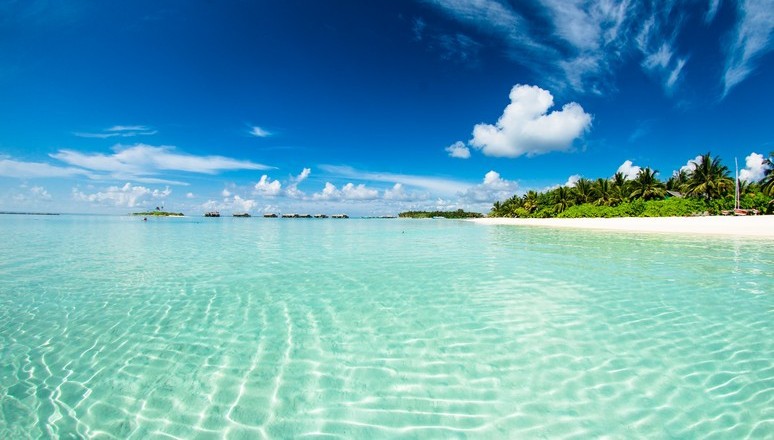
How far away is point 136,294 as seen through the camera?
27.9 ft

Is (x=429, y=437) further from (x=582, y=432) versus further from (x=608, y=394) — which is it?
(x=608, y=394)

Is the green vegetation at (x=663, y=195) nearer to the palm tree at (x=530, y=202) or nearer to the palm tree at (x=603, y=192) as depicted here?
the palm tree at (x=603, y=192)

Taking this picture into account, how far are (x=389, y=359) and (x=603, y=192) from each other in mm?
65777

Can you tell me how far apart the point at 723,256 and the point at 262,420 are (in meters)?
19.4

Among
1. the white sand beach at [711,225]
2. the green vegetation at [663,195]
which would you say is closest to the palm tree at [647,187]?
the green vegetation at [663,195]

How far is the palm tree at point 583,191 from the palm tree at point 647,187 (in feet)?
33.6

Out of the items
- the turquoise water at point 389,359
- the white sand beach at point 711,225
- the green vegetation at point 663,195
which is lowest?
the turquoise water at point 389,359

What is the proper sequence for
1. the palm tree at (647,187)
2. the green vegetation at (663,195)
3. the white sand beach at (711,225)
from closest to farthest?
the white sand beach at (711,225)
the green vegetation at (663,195)
the palm tree at (647,187)

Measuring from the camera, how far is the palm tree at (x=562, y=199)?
68.1 meters

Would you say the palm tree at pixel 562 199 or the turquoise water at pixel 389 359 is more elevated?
the palm tree at pixel 562 199

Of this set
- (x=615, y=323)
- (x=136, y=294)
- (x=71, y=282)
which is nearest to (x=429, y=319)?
(x=615, y=323)

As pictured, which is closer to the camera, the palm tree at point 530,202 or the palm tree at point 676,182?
the palm tree at point 676,182

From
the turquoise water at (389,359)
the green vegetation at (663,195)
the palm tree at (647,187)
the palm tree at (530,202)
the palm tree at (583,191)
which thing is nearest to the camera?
the turquoise water at (389,359)

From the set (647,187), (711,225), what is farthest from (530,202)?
(711,225)
